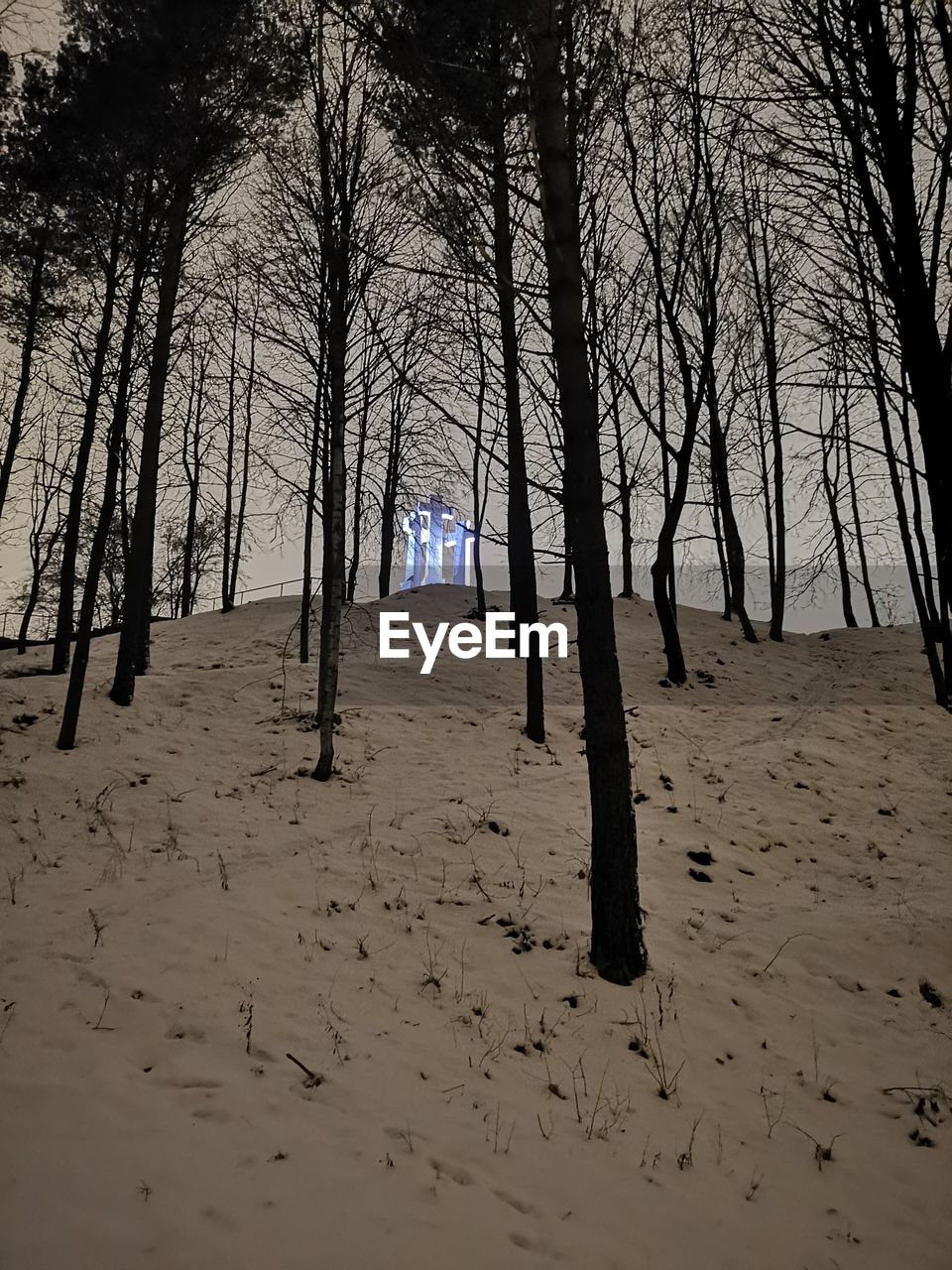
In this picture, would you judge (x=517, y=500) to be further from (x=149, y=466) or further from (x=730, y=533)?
(x=730, y=533)

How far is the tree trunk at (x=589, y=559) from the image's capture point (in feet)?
17.6

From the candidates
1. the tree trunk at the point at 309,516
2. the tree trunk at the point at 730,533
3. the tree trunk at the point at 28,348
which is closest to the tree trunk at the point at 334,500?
the tree trunk at the point at 309,516

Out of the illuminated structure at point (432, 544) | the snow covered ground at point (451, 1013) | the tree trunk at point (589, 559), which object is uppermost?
the illuminated structure at point (432, 544)

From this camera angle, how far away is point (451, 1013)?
4.71 metres

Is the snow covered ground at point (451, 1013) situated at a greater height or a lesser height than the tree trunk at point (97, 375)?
lesser

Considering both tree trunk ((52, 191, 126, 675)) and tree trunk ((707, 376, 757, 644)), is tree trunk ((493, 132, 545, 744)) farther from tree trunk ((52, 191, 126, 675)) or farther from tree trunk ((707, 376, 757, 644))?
tree trunk ((707, 376, 757, 644))

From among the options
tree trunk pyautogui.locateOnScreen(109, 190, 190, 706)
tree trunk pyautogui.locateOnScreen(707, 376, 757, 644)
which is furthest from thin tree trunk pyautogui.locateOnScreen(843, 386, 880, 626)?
tree trunk pyautogui.locateOnScreen(109, 190, 190, 706)

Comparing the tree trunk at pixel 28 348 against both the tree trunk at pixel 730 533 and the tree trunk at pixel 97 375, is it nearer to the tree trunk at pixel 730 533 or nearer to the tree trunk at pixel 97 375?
the tree trunk at pixel 97 375

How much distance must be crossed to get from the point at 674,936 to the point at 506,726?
5.92 m

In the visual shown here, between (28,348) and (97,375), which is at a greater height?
(28,348)

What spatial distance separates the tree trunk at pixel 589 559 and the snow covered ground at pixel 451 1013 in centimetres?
48

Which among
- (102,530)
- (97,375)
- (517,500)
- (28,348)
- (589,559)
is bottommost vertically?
(589,559)

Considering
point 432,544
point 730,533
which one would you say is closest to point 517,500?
point 730,533

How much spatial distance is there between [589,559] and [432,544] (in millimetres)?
27143
